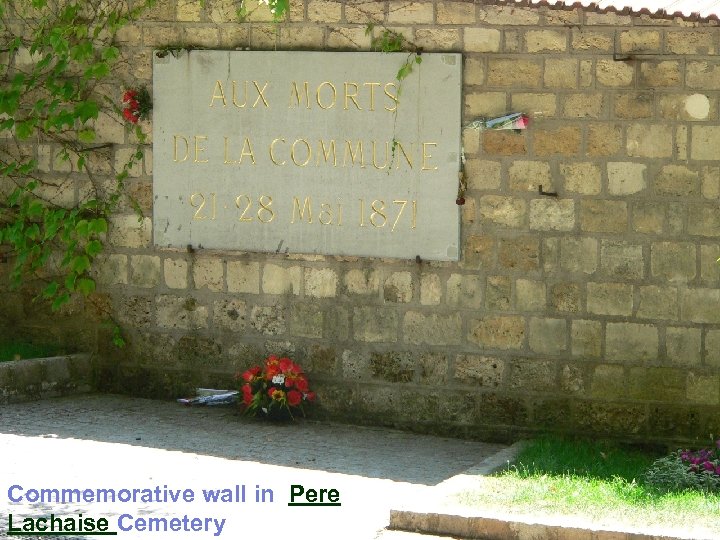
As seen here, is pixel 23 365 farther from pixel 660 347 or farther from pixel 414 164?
pixel 660 347

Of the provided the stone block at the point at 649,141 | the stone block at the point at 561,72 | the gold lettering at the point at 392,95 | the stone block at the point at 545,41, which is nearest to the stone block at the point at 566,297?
the stone block at the point at 649,141

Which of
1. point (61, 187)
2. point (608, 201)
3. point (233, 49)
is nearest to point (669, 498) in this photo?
point (608, 201)

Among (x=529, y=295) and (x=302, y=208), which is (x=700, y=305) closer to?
(x=529, y=295)

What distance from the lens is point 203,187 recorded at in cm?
1181

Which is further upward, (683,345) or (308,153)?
(308,153)

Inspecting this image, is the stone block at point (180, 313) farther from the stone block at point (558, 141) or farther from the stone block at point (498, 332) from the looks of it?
the stone block at point (558, 141)

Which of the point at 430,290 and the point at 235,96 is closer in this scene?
the point at 430,290

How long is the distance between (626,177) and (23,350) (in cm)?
526

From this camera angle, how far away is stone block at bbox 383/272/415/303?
36.7 feet

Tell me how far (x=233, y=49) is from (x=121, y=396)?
120 inches

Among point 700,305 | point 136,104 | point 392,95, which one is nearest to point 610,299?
point 700,305

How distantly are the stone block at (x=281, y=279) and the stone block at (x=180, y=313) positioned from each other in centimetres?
60

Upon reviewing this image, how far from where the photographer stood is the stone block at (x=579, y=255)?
10.7 m

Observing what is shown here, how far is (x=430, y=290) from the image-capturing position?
11133 mm
